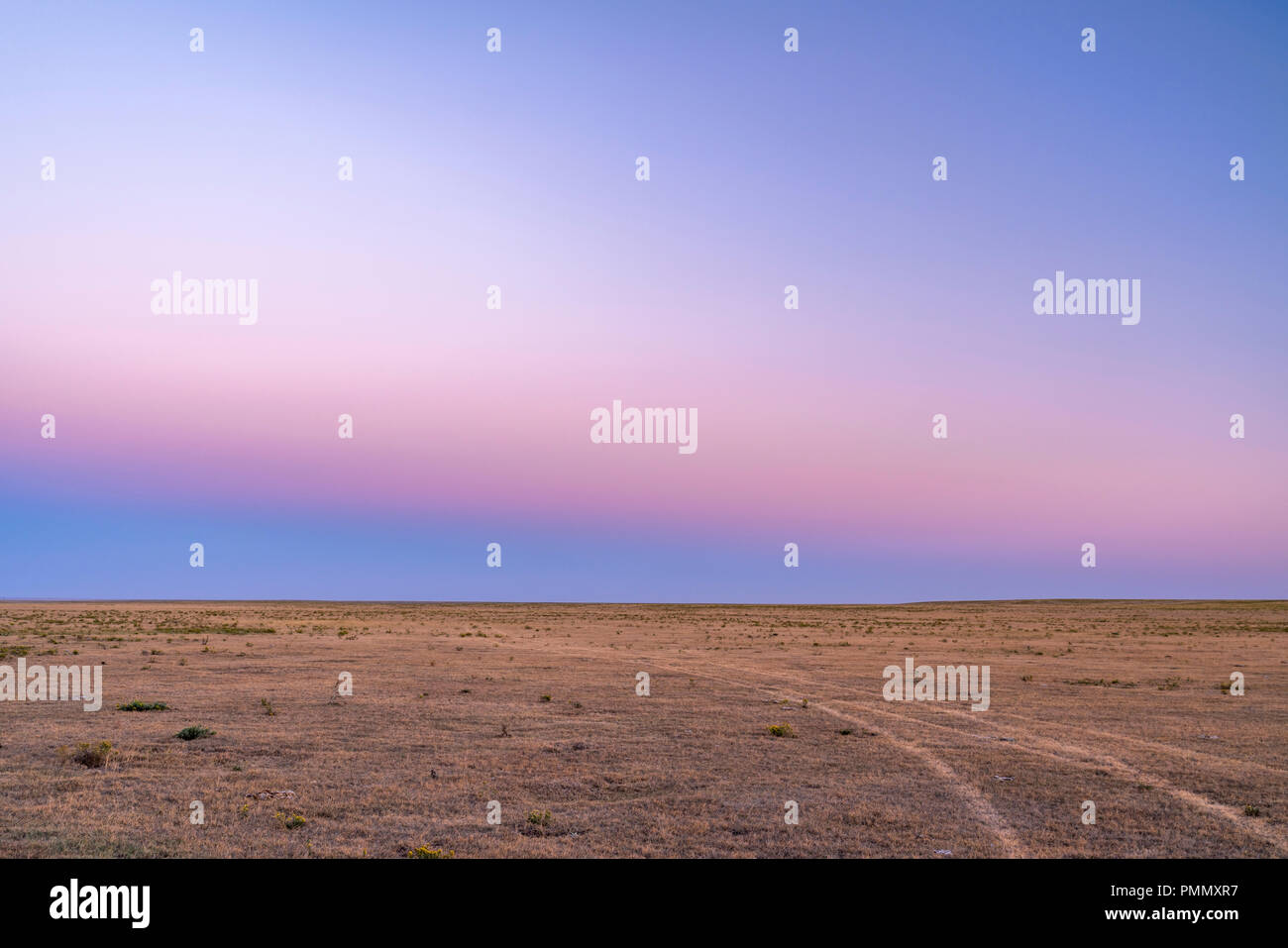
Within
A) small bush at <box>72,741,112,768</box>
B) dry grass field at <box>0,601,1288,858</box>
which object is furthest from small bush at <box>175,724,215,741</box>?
small bush at <box>72,741,112,768</box>

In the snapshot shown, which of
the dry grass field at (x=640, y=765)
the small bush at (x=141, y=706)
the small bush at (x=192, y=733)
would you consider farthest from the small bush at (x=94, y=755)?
the small bush at (x=141, y=706)

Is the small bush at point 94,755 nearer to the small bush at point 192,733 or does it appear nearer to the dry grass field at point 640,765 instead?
the dry grass field at point 640,765

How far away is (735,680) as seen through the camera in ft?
108

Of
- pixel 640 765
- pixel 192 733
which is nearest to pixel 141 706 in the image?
pixel 192 733

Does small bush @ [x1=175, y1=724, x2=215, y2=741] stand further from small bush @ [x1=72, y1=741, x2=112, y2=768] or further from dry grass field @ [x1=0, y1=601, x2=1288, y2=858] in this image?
small bush @ [x1=72, y1=741, x2=112, y2=768]

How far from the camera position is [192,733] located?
64.1 feet

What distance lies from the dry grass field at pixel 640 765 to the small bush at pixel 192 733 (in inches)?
14.1

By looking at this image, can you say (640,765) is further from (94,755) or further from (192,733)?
(94,755)

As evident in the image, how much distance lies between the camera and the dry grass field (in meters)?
12.2

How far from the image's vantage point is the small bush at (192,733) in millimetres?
19331

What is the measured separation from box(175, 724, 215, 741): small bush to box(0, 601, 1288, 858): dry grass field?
1.18 feet
